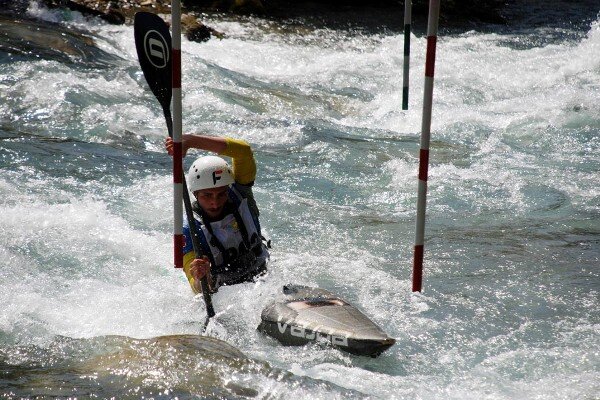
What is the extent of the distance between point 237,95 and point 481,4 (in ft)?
31.5

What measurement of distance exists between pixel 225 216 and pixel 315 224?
1966 mm

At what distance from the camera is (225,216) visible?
186 inches

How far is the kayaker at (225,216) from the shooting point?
14.9ft

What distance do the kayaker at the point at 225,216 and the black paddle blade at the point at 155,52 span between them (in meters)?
0.37

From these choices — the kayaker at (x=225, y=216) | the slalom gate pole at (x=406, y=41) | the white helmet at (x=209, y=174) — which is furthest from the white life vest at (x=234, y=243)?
the slalom gate pole at (x=406, y=41)

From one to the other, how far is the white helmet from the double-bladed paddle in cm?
10

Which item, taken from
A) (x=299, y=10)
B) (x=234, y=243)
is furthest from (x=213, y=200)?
(x=299, y=10)

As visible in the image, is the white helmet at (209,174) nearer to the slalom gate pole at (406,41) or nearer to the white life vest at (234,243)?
the white life vest at (234,243)

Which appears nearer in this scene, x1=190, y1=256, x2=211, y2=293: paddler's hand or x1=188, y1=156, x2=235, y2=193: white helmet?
x1=190, y1=256, x2=211, y2=293: paddler's hand

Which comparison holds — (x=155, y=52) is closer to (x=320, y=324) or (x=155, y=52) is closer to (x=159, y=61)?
(x=159, y=61)

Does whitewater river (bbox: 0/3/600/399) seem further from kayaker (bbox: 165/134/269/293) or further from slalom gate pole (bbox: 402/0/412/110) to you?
slalom gate pole (bbox: 402/0/412/110)

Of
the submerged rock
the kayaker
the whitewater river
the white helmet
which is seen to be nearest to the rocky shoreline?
the whitewater river

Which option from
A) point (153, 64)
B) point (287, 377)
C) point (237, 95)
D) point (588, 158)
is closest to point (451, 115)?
point (588, 158)

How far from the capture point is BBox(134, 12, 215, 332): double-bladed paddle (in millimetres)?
4441
